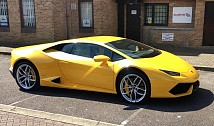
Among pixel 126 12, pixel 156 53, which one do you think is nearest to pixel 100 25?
pixel 126 12

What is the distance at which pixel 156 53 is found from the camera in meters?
6.14

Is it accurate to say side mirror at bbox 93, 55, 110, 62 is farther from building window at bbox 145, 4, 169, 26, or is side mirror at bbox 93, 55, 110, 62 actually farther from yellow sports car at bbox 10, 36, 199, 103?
building window at bbox 145, 4, 169, 26

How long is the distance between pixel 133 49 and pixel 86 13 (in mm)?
8534

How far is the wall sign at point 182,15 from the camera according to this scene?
12625 millimetres

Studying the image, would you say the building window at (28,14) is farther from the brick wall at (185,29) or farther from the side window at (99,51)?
the side window at (99,51)

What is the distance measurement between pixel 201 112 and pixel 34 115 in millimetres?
2997

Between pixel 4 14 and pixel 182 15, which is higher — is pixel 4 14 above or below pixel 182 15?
above

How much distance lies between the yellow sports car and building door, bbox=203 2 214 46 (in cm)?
707

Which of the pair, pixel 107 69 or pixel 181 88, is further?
pixel 107 69

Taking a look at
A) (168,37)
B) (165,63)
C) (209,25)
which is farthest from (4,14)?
(165,63)

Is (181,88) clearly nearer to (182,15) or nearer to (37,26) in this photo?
(182,15)

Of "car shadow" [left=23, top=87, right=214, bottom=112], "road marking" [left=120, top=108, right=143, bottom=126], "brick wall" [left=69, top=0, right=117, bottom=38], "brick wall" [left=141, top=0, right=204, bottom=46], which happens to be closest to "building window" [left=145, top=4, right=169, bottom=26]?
"brick wall" [left=141, top=0, right=204, bottom=46]

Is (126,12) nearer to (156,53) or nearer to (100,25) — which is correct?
(100,25)

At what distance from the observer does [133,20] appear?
46.0 ft
